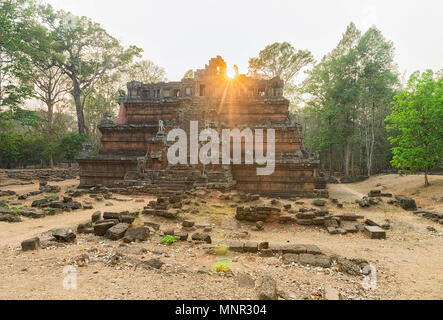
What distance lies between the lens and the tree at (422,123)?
46.9 ft

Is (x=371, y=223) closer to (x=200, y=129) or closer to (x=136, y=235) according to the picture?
(x=136, y=235)

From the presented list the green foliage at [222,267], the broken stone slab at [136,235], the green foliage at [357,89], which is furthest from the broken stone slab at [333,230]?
the green foliage at [357,89]

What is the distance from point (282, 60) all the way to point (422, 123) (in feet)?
68.4

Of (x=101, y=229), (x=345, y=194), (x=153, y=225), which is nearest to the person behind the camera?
(x=101, y=229)

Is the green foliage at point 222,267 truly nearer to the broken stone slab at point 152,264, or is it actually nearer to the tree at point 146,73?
the broken stone slab at point 152,264

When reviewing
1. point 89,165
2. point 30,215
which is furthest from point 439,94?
point 89,165

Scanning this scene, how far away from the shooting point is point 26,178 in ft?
71.4

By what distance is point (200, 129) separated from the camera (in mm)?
18188

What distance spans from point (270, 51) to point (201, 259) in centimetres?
3359

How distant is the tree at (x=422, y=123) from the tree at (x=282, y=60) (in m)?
17.7

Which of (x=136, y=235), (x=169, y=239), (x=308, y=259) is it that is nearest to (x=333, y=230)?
(x=308, y=259)

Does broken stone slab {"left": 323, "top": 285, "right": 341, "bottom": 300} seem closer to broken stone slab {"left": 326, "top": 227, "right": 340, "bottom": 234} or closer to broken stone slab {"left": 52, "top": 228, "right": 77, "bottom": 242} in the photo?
broken stone slab {"left": 326, "top": 227, "right": 340, "bottom": 234}

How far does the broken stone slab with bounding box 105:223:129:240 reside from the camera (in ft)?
18.9

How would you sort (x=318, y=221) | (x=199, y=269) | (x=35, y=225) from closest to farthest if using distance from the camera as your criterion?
(x=199, y=269) → (x=35, y=225) → (x=318, y=221)
